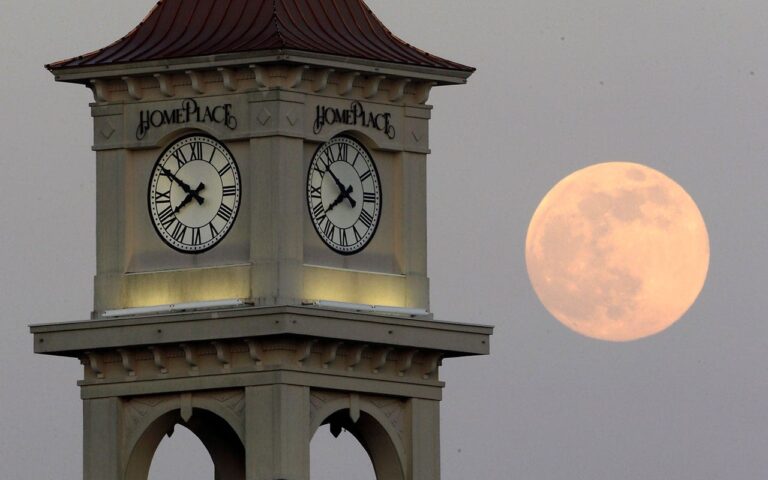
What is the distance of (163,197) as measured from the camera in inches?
4210

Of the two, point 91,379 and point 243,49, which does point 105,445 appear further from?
point 243,49

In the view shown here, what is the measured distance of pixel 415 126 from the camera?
108m

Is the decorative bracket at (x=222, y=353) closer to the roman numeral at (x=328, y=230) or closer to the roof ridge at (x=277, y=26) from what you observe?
the roman numeral at (x=328, y=230)

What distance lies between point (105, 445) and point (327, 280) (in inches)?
201

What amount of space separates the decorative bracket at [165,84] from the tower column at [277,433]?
5615 millimetres

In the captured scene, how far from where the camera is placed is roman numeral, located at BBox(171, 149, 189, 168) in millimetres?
106688

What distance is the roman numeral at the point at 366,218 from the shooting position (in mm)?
107125

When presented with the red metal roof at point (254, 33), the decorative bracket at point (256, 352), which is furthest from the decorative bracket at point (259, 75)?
the decorative bracket at point (256, 352)

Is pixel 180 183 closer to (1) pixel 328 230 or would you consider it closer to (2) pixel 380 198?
(1) pixel 328 230

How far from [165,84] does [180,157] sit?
135cm

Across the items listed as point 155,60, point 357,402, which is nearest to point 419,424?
point 357,402

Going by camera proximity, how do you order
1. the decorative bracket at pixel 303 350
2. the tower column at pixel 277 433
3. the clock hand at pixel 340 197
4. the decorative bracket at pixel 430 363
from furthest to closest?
the decorative bracket at pixel 430 363, the clock hand at pixel 340 197, the decorative bracket at pixel 303 350, the tower column at pixel 277 433

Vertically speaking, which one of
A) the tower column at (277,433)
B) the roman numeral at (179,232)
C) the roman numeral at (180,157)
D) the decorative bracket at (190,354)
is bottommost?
the tower column at (277,433)

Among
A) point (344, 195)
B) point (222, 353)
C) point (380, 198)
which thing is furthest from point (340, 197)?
point (222, 353)
